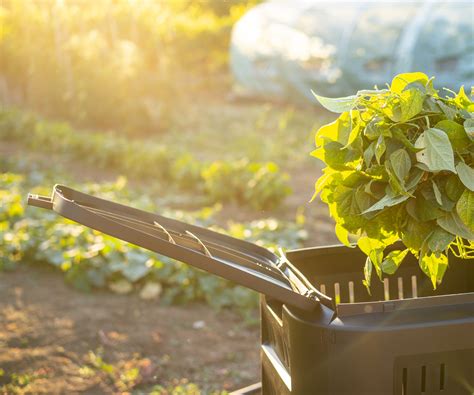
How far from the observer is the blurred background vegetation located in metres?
4.03

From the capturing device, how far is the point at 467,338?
4.96 feet

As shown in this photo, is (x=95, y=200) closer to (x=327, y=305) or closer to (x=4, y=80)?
(x=327, y=305)

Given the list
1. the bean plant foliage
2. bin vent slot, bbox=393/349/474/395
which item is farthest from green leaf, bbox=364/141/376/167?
bin vent slot, bbox=393/349/474/395

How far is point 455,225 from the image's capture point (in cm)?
152

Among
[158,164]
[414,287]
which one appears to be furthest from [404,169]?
[158,164]

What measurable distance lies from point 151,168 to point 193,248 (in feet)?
16.5

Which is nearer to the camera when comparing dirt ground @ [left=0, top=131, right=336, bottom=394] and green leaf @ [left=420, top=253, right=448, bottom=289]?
Result: green leaf @ [left=420, top=253, right=448, bottom=289]

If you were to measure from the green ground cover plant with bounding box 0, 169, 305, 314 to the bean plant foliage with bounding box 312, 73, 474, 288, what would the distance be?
6.92ft

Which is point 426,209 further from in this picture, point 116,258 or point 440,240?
point 116,258

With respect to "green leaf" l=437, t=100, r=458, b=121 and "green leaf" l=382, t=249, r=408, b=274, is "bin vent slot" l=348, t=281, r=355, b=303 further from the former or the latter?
"green leaf" l=437, t=100, r=458, b=121

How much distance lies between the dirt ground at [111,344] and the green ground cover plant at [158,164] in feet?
5.88

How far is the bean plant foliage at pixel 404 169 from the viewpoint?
150cm

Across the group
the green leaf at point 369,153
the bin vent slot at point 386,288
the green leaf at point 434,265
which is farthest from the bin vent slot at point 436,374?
the bin vent slot at point 386,288

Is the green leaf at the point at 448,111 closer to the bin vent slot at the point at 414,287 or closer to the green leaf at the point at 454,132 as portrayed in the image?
the green leaf at the point at 454,132
